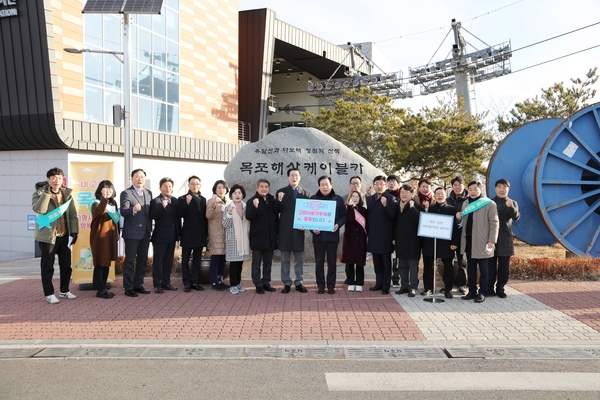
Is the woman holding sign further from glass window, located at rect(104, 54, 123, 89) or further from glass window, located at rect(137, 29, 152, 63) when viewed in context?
glass window, located at rect(137, 29, 152, 63)

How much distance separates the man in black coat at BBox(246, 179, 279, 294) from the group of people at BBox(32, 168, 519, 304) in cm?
2

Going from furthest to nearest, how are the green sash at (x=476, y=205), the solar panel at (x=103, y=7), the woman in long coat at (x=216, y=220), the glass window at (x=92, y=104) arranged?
the glass window at (x=92, y=104), the solar panel at (x=103, y=7), the woman in long coat at (x=216, y=220), the green sash at (x=476, y=205)

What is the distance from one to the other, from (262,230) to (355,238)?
4.95ft

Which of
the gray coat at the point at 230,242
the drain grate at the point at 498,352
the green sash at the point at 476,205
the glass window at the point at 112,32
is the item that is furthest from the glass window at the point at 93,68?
the drain grate at the point at 498,352

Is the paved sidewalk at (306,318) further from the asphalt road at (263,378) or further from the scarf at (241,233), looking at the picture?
the scarf at (241,233)

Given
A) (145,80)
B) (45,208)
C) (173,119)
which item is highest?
(145,80)

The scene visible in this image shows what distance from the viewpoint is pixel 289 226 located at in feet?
25.6

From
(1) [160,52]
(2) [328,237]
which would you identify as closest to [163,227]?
(2) [328,237]

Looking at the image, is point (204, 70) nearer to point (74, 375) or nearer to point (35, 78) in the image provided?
point (35, 78)

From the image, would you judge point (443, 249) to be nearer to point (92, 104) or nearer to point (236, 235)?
point (236, 235)

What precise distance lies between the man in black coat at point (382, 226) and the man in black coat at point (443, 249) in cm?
57

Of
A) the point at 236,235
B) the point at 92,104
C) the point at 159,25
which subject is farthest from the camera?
the point at 159,25

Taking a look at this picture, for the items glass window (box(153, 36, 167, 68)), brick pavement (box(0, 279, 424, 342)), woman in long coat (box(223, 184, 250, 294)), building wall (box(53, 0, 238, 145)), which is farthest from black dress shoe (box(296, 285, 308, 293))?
glass window (box(153, 36, 167, 68))

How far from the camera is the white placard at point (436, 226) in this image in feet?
23.5
